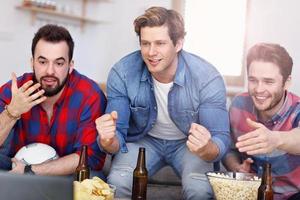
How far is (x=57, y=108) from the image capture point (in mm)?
1603

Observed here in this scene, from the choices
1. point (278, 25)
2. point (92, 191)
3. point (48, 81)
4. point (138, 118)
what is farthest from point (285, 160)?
point (278, 25)

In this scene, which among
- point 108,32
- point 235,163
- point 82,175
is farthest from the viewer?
point 108,32

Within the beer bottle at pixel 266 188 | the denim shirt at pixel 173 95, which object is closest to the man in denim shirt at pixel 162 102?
the denim shirt at pixel 173 95

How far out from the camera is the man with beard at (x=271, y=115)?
57.4 inches

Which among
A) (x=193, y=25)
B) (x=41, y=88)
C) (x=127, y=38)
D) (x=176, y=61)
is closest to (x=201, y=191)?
(x=176, y=61)

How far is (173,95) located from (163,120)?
0.10 meters

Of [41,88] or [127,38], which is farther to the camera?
[127,38]

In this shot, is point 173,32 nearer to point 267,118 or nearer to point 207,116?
point 207,116

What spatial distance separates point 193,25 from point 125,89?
115 cm

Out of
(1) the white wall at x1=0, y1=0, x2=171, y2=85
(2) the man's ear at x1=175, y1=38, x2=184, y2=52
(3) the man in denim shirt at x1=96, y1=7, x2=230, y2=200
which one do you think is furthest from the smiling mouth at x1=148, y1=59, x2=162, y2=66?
(1) the white wall at x1=0, y1=0, x2=171, y2=85

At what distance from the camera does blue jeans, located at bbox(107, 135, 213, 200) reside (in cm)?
142

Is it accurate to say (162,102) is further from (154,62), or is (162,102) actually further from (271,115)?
(271,115)

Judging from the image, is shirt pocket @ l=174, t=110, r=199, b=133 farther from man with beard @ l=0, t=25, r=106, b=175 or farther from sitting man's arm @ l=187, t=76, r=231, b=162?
man with beard @ l=0, t=25, r=106, b=175

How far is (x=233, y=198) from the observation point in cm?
114
